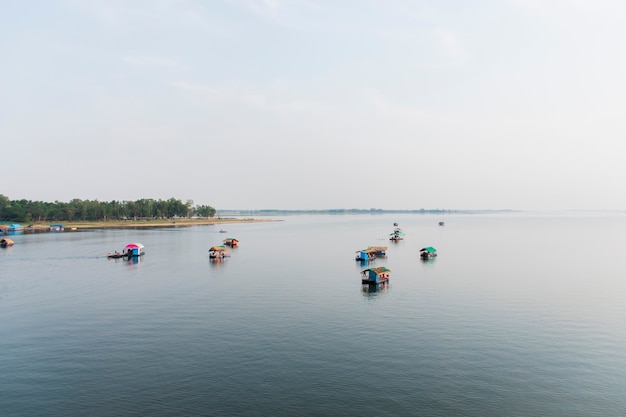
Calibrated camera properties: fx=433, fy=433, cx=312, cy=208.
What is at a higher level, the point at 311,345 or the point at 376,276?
the point at 376,276

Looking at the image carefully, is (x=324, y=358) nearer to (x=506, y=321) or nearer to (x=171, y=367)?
(x=171, y=367)

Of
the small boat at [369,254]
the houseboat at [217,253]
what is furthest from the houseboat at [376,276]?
the houseboat at [217,253]

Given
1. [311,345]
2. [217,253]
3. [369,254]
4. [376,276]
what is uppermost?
[217,253]

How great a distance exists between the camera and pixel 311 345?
51.2 meters

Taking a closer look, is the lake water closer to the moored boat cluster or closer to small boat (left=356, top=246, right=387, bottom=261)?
the moored boat cluster

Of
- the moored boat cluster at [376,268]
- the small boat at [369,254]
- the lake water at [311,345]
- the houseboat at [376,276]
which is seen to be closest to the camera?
the lake water at [311,345]

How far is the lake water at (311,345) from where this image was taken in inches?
1475

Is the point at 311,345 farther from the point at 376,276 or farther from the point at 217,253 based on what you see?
the point at 217,253

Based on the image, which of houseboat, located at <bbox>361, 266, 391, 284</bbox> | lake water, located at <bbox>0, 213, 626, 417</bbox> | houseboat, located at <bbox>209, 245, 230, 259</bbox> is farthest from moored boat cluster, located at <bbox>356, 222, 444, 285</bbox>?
houseboat, located at <bbox>209, 245, 230, 259</bbox>

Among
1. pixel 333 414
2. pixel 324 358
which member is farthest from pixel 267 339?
pixel 333 414

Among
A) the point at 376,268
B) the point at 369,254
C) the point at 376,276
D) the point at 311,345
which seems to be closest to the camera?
the point at 311,345

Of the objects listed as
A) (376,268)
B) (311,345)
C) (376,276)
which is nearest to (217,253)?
(376,268)

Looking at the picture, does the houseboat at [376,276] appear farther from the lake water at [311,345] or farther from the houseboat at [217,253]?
the houseboat at [217,253]

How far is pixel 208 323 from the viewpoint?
6106 cm
